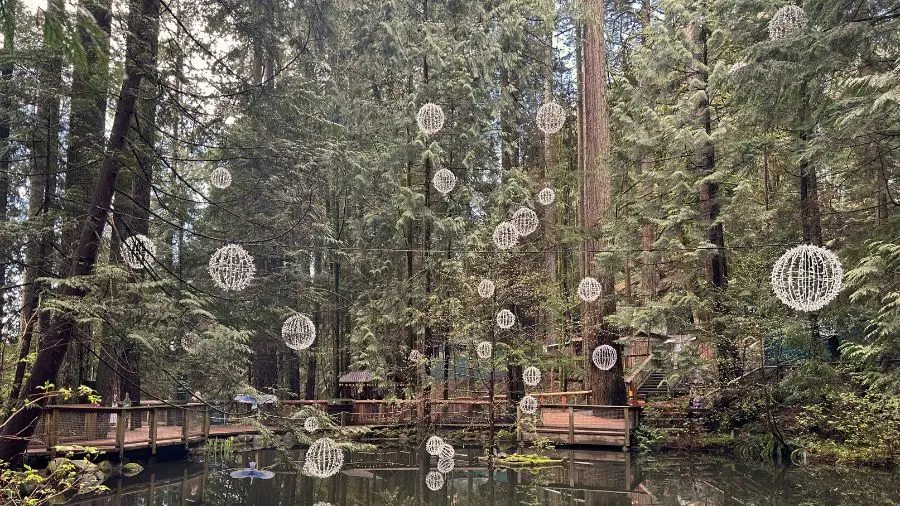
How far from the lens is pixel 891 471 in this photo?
1106 centimetres

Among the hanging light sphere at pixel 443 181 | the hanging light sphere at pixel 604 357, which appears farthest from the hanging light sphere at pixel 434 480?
the hanging light sphere at pixel 443 181

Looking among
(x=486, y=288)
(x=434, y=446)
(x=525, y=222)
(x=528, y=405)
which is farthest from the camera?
(x=525, y=222)

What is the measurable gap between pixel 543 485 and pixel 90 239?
7858 mm

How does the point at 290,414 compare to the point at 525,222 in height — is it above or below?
below

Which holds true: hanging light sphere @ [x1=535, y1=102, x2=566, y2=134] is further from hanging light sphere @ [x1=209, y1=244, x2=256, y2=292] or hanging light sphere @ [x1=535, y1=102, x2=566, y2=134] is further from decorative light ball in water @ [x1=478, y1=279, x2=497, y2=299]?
hanging light sphere @ [x1=209, y1=244, x2=256, y2=292]

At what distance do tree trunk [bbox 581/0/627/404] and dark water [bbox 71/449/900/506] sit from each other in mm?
2835

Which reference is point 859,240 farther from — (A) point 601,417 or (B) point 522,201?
(B) point 522,201

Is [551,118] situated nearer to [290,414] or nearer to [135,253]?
[290,414]

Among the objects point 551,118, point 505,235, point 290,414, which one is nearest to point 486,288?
point 505,235

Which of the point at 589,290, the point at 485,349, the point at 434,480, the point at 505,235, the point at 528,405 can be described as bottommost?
the point at 434,480

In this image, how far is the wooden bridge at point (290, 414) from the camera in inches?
445

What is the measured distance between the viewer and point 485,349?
15.2 meters

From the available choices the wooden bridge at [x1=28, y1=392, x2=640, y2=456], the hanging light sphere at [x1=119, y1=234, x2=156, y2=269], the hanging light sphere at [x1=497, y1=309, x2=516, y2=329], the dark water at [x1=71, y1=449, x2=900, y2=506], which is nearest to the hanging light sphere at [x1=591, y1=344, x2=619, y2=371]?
the wooden bridge at [x1=28, y1=392, x2=640, y2=456]

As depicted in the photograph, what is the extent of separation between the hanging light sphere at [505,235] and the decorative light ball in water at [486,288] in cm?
82
